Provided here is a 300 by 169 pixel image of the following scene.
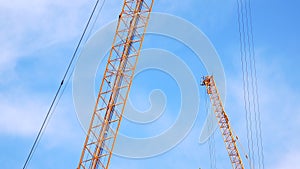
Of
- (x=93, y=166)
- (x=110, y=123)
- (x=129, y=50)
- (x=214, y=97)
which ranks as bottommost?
(x=93, y=166)

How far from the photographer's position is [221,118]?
69.6 meters

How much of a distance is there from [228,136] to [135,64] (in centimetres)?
3377

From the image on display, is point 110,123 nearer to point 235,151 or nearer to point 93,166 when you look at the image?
point 93,166

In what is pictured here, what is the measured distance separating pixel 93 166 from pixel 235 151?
3634 centimetres

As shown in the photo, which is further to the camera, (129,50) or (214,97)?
(214,97)

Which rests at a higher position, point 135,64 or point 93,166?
point 135,64

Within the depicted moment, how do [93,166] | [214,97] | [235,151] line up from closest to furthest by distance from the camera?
1. [93,166]
2. [235,151]
3. [214,97]

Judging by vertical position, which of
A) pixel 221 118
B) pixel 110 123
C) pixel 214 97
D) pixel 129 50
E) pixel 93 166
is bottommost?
pixel 93 166

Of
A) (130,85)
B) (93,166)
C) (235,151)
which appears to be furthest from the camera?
(235,151)

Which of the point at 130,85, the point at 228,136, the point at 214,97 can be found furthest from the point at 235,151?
the point at 130,85

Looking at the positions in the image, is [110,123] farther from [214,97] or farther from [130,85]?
[214,97]

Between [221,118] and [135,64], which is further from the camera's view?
[221,118]

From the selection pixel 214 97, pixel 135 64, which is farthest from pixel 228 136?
pixel 135 64

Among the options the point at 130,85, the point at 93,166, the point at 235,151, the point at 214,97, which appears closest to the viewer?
the point at 93,166
